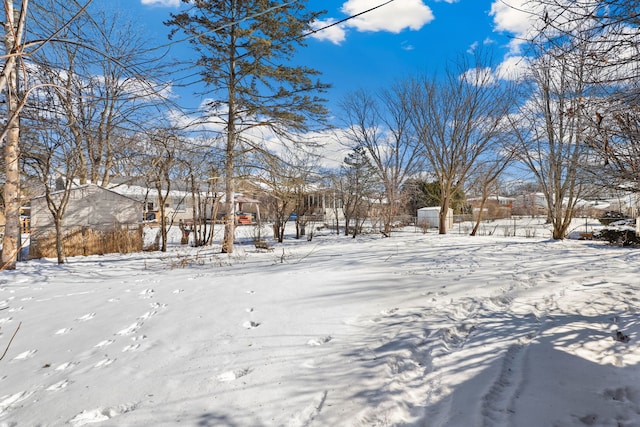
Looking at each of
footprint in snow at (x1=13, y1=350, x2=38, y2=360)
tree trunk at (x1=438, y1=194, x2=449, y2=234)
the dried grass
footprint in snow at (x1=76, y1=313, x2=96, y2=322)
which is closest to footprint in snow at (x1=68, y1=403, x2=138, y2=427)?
footprint in snow at (x1=13, y1=350, x2=38, y2=360)

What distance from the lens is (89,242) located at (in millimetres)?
10484

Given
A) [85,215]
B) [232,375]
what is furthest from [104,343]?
[85,215]

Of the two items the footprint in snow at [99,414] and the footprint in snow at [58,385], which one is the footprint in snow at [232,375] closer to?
the footprint in snow at [99,414]

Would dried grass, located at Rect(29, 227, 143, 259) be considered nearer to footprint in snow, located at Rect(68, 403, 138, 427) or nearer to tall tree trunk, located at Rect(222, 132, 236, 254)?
tall tree trunk, located at Rect(222, 132, 236, 254)

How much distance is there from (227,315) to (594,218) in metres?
33.9

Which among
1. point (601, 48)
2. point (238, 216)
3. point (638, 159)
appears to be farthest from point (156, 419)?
point (238, 216)

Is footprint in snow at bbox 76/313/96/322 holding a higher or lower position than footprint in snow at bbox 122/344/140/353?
higher

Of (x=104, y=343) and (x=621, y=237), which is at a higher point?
(x=621, y=237)

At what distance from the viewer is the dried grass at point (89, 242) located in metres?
9.58

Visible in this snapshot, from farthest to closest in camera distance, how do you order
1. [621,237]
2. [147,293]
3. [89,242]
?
[621,237] < [89,242] < [147,293]

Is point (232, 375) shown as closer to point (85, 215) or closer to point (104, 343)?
point (104, 343)

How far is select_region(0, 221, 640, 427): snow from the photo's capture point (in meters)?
2.13

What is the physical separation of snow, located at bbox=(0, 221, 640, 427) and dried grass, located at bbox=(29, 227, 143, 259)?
439 centimetres

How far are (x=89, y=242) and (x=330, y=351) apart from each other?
11.1m
